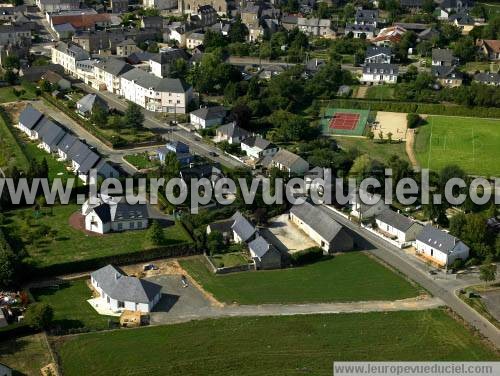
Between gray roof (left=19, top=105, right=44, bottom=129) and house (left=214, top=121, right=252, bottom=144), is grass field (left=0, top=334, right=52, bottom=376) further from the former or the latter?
gray roof (left=19, top=105, right=44, bottom=129)

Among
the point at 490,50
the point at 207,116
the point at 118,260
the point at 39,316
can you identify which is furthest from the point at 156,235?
the point at 490,50

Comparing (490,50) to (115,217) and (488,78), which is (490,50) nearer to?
(488,78)

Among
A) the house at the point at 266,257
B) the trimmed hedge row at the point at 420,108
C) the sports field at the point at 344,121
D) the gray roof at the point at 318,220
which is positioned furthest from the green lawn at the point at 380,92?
the house at the point at 266,257

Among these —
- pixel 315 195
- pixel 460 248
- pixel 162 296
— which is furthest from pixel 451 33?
pixel 162 296

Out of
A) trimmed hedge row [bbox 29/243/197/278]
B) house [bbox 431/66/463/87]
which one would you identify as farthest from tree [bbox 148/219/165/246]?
house [bbox 431/66/463/87]

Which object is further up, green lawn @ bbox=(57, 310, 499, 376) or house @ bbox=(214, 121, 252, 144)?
house @ bbox=(214, 121, 252, 144)

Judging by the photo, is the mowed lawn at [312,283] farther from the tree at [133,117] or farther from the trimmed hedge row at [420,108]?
the trimmed hedge row at [420,108]
